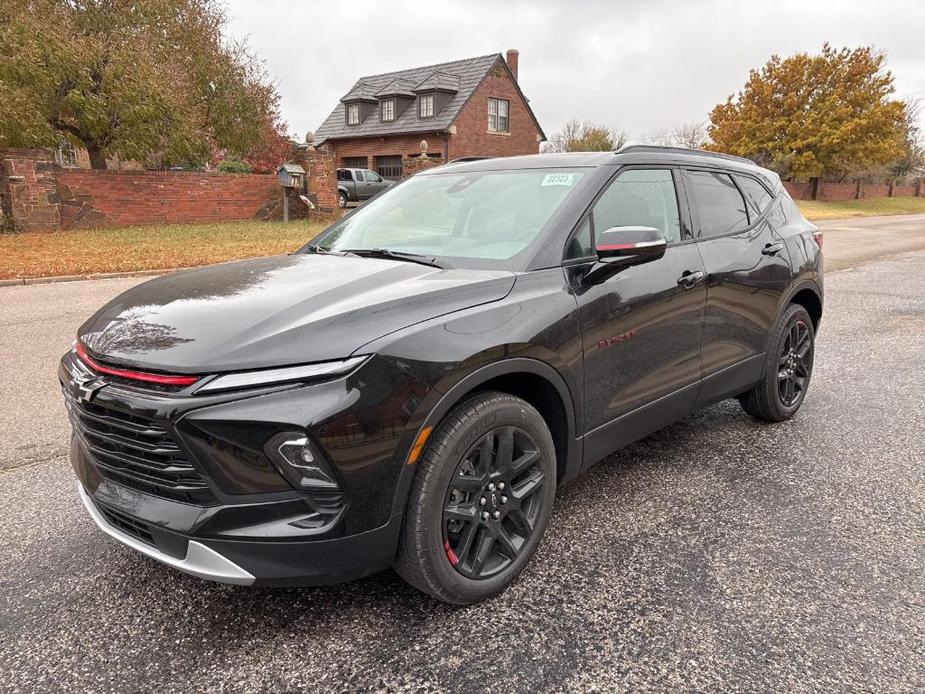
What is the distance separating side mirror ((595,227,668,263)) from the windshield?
11.9 inches

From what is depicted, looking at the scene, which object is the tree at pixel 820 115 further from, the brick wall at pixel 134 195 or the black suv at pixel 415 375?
the black suv at pixel 415 375

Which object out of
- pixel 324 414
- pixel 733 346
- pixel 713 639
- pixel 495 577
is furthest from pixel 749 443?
pixel 324 414

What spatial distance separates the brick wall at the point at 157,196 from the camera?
17.3m

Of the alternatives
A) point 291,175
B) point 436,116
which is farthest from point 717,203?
point 436,116

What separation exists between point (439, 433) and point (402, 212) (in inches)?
69.1

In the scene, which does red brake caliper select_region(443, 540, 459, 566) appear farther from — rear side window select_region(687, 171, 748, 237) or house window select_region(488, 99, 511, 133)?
house window select_region(488, 99, 511, 133)

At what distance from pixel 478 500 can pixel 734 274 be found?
2178 mm

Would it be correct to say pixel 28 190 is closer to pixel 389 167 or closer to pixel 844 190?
pixel 389 167

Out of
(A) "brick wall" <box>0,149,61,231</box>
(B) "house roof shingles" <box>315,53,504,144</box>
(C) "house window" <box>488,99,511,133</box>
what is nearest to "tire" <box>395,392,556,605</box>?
(A) "brick wall" <box>0,149,61,231</box>

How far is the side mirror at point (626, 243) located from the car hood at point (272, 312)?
1.47 feet

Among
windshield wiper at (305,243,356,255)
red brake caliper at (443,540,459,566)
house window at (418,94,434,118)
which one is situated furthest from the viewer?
house window at (418,94,434,118)

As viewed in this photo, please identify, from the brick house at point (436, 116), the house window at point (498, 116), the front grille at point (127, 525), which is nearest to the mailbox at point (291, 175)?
the brick house at point (436, 116)

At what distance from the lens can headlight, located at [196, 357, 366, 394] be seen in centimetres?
200

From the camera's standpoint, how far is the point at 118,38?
1916cm
